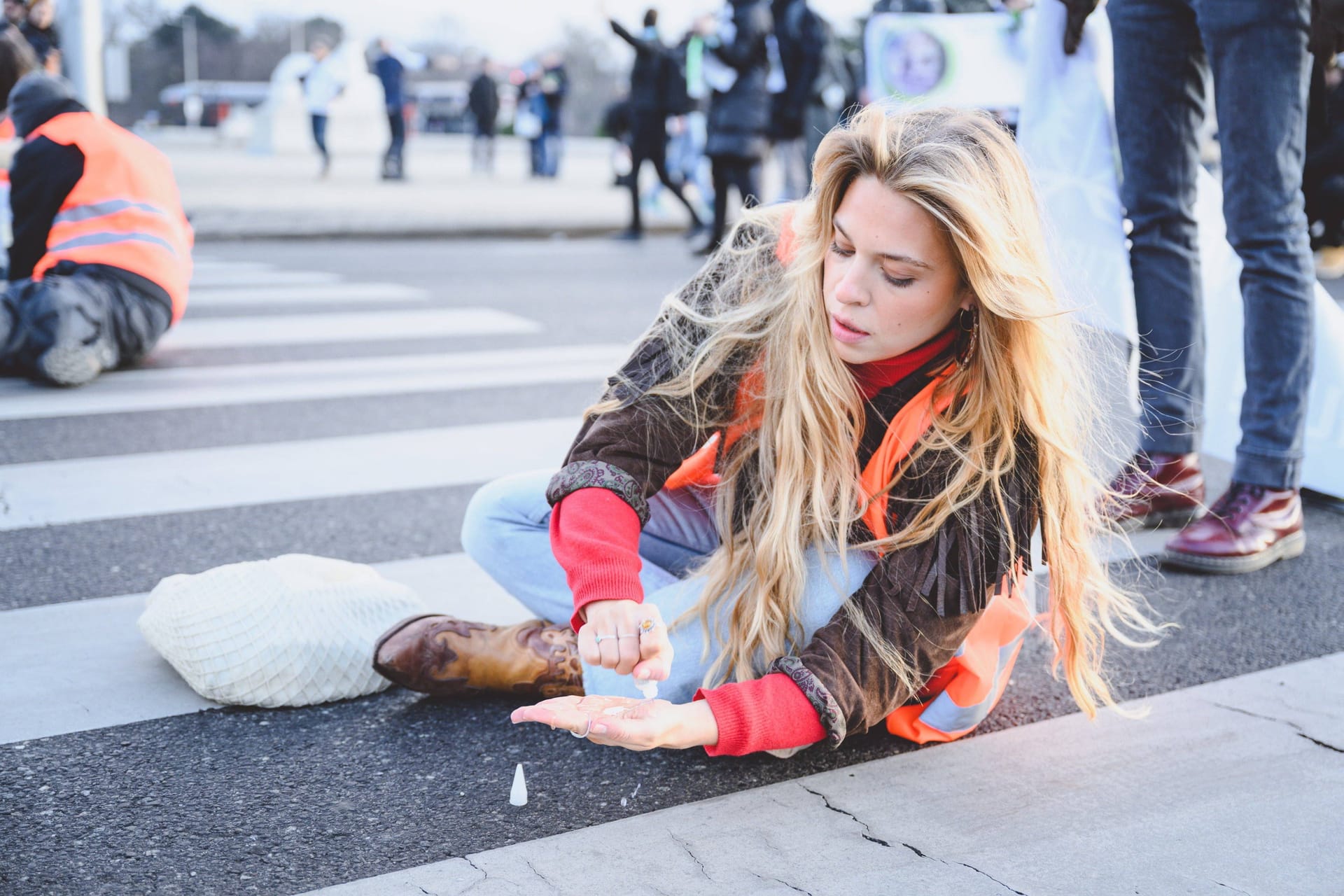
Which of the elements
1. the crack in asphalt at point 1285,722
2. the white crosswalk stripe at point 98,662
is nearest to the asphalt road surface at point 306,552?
the white crosswalk stripe at point 98,662

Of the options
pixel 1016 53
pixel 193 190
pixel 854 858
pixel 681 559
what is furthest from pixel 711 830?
pixel 193 190

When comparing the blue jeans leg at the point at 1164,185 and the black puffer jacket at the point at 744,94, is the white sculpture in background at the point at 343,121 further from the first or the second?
the blue jeans leg at the point at 1164,185

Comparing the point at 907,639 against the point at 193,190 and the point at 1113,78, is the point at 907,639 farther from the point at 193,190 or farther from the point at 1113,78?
the point at 193,190

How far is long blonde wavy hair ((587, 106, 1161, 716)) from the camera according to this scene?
1.92 m

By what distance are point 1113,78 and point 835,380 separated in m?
1.73

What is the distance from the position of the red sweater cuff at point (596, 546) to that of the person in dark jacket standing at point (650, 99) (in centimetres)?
843

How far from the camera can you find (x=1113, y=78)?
131 inches

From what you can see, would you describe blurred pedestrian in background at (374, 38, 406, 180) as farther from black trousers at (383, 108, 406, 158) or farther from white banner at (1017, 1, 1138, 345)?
white banner at (1017, 1, 1138, 345)

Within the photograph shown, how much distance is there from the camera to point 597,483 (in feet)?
6.55

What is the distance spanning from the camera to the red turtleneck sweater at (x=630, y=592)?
1857 mm

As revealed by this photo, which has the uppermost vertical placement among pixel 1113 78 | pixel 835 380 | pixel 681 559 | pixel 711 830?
pixel 1113 78

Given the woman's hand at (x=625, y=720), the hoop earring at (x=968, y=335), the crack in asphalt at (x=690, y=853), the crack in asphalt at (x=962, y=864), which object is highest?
the hoop earring at (x=968, y=335)

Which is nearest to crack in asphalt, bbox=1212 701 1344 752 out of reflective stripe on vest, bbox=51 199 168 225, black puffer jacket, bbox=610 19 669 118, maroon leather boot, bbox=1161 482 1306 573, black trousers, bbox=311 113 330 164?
maroon leather boot, bbox=1161 482 1306 573

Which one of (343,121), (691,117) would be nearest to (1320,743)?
(691,117)
